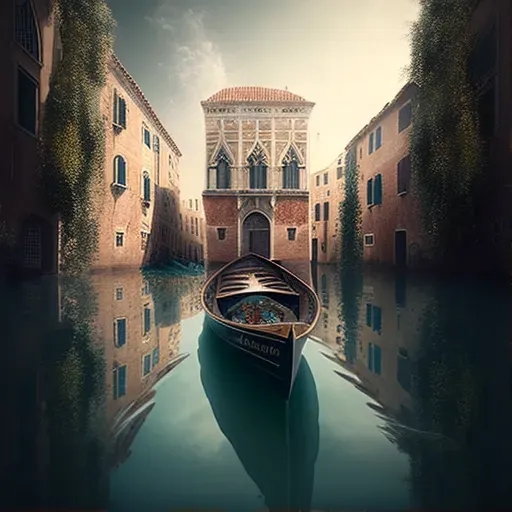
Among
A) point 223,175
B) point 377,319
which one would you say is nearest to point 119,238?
point 223,175

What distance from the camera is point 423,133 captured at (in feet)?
18.6

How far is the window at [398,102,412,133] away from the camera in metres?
5.89

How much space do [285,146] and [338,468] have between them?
27.0ft

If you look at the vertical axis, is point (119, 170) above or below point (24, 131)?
below

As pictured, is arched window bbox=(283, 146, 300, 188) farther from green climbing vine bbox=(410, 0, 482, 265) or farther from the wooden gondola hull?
the wooden gondola hull

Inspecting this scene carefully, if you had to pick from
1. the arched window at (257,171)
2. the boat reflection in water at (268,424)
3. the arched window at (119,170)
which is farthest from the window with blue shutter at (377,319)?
the arched window at (119,170)

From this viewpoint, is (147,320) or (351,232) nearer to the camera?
(147,320)

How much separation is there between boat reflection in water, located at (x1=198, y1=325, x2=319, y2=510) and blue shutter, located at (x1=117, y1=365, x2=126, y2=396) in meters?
0.69

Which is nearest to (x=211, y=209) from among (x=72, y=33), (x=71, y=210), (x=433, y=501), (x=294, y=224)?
(x=294, y=224)

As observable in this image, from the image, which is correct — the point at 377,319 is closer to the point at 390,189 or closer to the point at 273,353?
the point at 273,353

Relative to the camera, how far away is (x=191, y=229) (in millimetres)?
11102

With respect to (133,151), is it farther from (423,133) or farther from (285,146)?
(423,133)

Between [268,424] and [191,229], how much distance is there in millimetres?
9562

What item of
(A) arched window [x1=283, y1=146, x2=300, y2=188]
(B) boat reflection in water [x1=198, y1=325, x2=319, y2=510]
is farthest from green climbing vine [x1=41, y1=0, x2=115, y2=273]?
(A) arched window [x1=283, y1=146, x2=300, y2=188]
